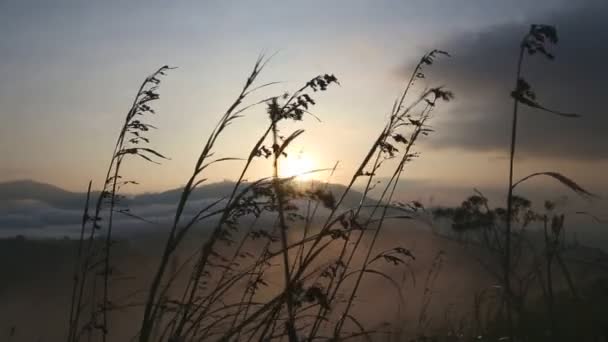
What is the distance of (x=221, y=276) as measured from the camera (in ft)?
8.82

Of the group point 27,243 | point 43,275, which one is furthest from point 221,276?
point 27,243

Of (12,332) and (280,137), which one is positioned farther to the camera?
(12,332)

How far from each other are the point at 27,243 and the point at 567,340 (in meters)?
80.0

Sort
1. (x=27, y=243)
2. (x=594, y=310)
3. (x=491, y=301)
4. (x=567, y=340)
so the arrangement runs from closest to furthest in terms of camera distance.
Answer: (x=567, y=340) < (x=594, y=310) < (x=491, y=301) < (x=27, y=243)

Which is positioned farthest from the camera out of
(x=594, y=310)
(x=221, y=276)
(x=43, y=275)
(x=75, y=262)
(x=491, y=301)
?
(x=43, y=275)

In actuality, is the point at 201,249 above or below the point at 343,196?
below

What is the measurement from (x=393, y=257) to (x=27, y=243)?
81.2 meters

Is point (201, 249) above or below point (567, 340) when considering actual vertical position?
above

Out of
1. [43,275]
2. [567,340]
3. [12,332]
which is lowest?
[43,275]

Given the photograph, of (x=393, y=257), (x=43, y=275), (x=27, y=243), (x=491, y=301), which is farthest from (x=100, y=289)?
(x=27, y=243)

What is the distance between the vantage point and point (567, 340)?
436 cm

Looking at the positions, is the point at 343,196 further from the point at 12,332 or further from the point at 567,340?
the point at 12,332

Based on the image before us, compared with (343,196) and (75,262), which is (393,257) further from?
(75,262)

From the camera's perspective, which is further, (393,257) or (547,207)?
(547,207)
